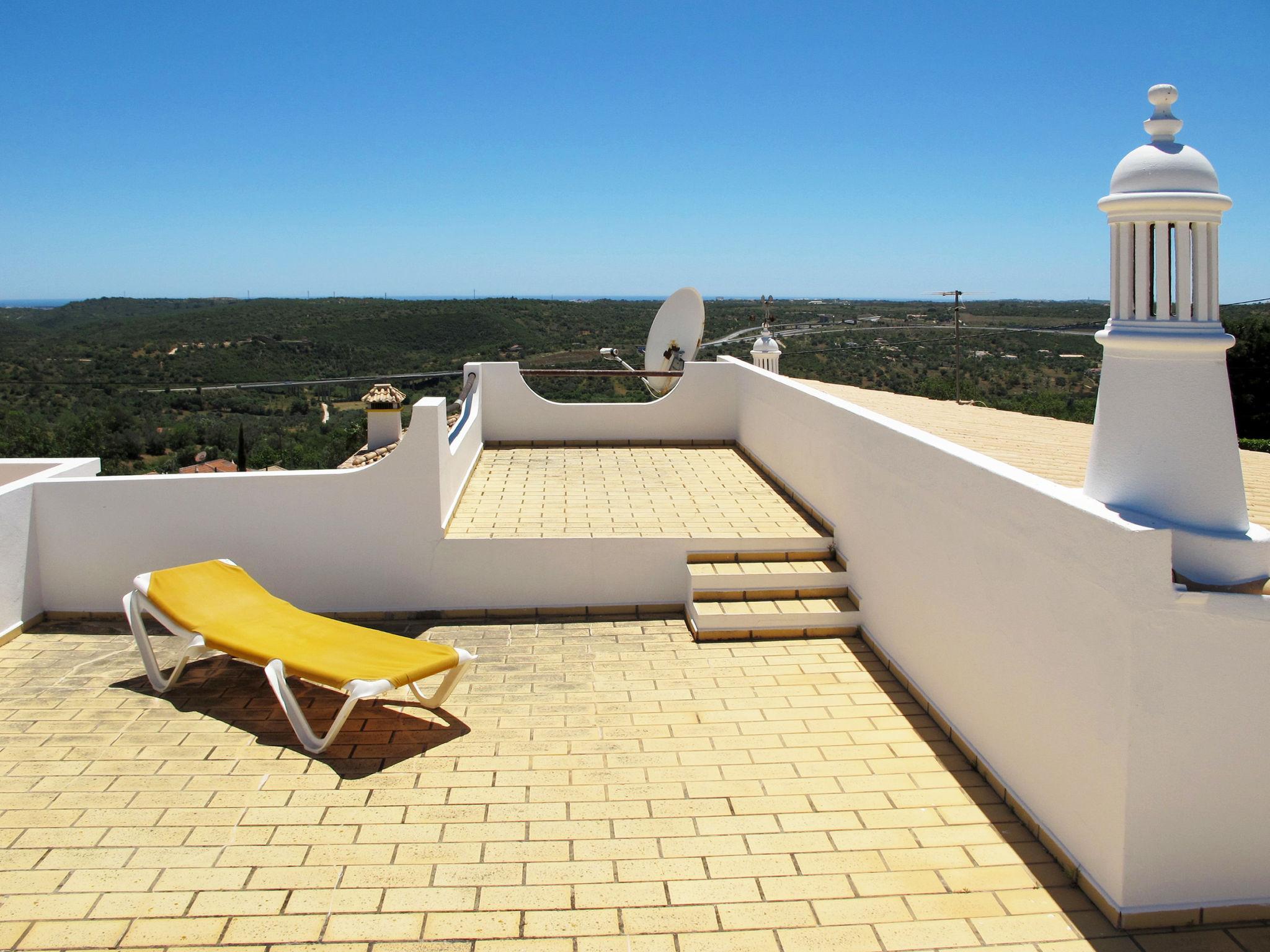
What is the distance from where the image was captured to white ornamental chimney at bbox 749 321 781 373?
40.6 feet

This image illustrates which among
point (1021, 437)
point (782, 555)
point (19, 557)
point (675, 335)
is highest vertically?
point (675, 335)

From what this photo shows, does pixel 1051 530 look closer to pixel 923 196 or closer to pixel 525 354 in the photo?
pixel 525 354

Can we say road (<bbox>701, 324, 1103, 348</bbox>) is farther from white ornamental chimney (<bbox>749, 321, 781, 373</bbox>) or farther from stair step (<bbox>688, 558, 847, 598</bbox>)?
stair step (<bbox>688, 558, 847, 598</bbox>)

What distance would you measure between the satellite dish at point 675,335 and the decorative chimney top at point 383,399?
352 centimetres

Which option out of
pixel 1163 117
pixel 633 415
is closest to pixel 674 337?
pixel 633 415

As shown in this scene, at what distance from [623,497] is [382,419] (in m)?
5.22

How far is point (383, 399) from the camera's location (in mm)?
11711

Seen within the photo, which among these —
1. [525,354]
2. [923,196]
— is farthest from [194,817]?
[923,196]

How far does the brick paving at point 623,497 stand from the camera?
22.1 feet

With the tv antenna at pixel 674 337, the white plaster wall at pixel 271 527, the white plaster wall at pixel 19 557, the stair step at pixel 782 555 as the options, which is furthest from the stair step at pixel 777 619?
the tv antenna at pixel 674 337

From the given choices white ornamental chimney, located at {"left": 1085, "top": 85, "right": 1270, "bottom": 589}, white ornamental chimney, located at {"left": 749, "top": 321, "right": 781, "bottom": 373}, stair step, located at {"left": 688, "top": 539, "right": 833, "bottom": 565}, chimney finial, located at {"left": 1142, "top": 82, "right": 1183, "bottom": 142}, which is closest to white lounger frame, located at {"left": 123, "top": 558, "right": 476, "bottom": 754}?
stair step, located at {"left": 688, "top": 539, "right": 833, "bottom": 565}

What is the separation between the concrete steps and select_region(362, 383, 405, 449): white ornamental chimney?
6555 mm

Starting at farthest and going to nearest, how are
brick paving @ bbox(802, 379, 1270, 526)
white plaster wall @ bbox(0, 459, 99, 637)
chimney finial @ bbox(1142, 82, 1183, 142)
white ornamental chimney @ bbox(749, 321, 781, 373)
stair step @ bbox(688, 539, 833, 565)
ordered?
white ornamental chimney @ bbox(749, 321, 781, 373)
stair step @ bbox(688, 539, 833, 565)
white plaster wall @ bbox(0, 459, 99, 637)
brick paving @ bbox(802, 379, 1270, 526)
chimney finial @ bbox(1142, 82, 1183, 142)

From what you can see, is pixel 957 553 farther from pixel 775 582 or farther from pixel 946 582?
pixel 775 582
